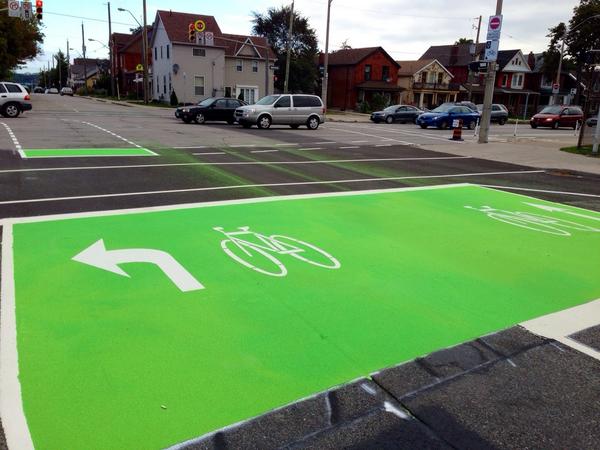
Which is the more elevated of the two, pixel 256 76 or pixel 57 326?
pixel 256 76

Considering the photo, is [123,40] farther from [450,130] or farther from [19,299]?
[19,299]

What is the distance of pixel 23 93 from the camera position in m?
26.0

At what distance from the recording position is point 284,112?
27.4 meters

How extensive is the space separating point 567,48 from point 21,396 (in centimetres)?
8126

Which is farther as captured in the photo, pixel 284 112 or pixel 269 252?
pixel 284 112

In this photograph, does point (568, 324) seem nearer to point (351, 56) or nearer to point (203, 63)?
point (203, 63)

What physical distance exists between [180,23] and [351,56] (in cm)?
2071

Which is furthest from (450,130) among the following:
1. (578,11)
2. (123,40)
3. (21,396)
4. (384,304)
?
(123,40)

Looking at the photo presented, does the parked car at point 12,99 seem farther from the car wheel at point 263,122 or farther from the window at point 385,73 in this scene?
the window at point 385,73

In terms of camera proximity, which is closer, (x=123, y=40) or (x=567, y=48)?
(x=567, y=48)

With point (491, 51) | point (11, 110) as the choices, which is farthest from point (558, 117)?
point (11, 110)

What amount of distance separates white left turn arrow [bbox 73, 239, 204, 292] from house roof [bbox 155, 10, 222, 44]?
4978 centimetres

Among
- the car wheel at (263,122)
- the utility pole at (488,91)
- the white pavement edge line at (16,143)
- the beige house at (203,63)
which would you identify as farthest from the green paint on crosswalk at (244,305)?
the beige house at (203,63)

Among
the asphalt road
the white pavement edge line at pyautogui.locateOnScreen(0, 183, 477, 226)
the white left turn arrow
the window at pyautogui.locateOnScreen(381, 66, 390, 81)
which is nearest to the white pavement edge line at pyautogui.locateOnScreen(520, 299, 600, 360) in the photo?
the asphalt road
